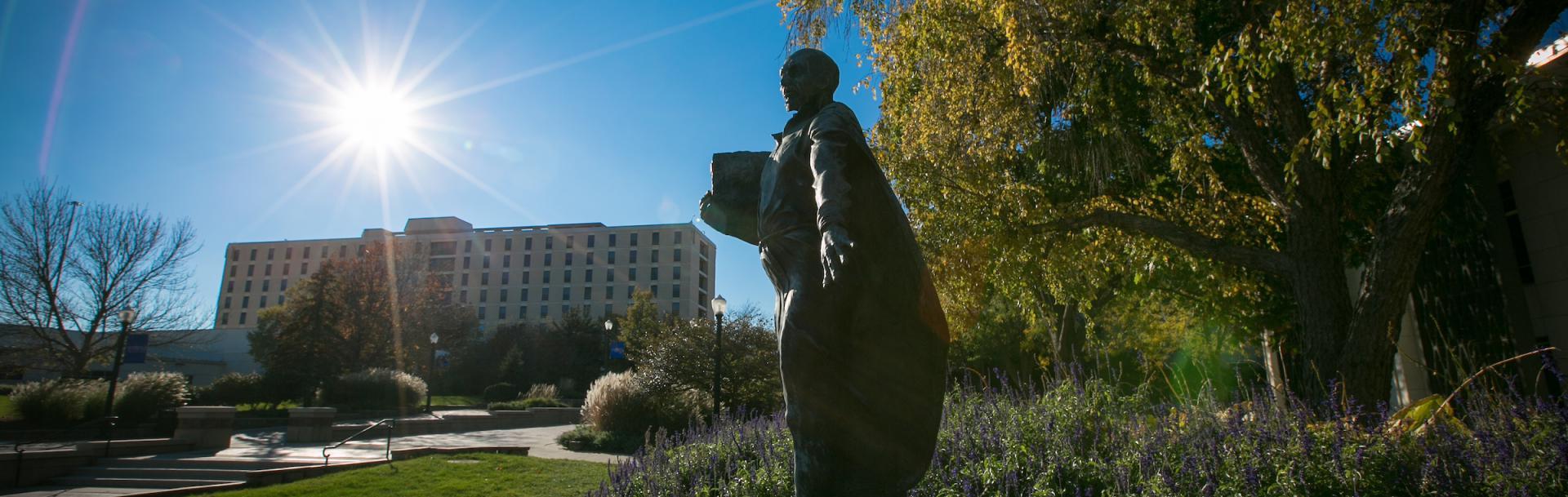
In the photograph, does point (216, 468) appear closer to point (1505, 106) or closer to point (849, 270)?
point (849, 270)

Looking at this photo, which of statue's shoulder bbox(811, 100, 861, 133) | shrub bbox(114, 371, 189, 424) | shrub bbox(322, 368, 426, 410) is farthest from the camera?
shrub bbox(322, 368, 426, 410)

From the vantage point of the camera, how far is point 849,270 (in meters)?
2.25

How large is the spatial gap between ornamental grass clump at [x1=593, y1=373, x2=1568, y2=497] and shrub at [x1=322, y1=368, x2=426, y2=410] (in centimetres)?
2221

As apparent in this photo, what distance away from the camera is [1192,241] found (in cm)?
967

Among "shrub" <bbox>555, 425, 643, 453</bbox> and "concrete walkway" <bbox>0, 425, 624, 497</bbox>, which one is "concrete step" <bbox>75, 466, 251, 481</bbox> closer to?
"concrete walkway" <bbox>0, 425, 624, 497</bbox>

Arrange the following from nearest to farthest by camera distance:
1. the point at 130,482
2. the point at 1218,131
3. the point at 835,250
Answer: the point at 835,250
the point at 130,482
the point at 1218,131

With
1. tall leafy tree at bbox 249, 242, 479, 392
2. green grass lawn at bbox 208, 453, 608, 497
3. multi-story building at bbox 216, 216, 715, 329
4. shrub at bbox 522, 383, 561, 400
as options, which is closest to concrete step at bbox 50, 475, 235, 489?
green grass lawn at bbox 208, 453, 608, 497

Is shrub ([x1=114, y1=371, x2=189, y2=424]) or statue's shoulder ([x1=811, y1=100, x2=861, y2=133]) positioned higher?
statue's shoulder ([x1=811, y1=100, x2=861, y2=133])

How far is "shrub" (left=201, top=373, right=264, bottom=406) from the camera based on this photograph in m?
27.1

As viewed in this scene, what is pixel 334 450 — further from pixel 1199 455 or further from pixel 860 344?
pixel 860 344

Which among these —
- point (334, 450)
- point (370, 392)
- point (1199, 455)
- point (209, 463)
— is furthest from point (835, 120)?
point (370, 392)

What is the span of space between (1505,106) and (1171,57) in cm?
355

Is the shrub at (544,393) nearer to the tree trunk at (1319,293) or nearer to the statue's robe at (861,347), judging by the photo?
the tree trunk at (1319,293)

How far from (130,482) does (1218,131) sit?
56.0ft
